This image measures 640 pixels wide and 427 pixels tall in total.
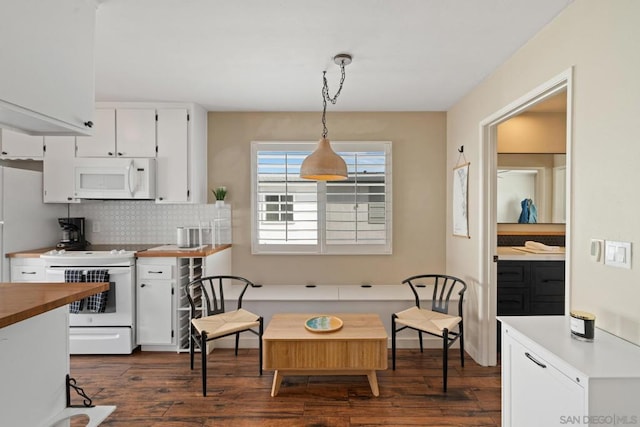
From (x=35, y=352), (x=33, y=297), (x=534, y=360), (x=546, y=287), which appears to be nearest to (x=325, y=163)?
(x=534, y=360)

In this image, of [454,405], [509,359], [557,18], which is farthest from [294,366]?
[557,18]

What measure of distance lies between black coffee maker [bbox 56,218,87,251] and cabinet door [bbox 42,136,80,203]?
0.90 ft

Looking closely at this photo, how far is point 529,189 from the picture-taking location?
4074 millimetres

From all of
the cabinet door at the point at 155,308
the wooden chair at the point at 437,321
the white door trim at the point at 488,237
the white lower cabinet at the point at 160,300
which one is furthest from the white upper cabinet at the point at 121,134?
the white door trim at the point at 488,237

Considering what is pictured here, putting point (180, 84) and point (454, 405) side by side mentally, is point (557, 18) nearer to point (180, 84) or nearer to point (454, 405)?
point (454, 405)

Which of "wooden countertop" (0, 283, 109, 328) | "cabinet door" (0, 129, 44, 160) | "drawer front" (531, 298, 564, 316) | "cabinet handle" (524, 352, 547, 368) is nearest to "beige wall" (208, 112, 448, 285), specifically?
"drawer front" (531, 298, 564, 316)

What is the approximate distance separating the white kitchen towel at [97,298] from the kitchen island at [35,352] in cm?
158

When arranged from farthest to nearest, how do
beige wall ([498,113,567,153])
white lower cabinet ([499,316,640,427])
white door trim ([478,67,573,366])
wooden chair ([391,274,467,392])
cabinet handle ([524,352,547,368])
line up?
beige wall ([498,113,567,153]) → white door trim ([478,67,573,366]) → wooden chair ([391,274,467,392]) → cabinet handle ([524,352,547,368]) → white lower cabinet ([499,316,640,427])

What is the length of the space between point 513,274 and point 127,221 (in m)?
4.14

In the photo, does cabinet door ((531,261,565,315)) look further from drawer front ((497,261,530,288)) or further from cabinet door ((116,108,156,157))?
cabinet door ((116,108,156,157))

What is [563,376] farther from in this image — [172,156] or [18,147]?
[18,147]

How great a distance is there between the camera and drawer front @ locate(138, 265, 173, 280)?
344cm

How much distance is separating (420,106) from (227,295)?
2.88 meters

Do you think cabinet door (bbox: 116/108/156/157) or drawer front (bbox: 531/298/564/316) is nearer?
drawer front (bbox: 531/298/564/316)
